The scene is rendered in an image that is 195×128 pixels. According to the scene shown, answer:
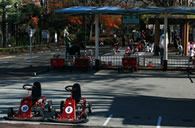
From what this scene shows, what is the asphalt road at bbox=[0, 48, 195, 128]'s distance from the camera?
1006 cm

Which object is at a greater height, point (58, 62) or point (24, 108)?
point (58, 62)

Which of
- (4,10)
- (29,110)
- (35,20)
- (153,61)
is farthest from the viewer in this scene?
(35,20)

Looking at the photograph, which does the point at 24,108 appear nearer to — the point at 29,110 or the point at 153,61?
the point at 29,110

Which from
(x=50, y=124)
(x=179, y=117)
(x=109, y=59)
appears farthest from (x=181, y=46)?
(x=50, y=124)

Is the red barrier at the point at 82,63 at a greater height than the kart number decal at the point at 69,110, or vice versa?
the red barrier at the point at 82,63

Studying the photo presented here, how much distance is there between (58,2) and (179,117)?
42.6m

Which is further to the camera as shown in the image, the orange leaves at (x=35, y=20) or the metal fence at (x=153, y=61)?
the orange leaves at (x=35, y=20)

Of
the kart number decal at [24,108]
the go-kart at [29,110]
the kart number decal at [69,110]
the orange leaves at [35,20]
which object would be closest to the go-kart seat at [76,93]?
the kart number decal at [69,110]

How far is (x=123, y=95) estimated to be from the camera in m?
14.3

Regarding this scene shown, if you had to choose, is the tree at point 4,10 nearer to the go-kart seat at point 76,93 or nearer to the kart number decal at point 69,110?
the go-kart seat at point 76,93

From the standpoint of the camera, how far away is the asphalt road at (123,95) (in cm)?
1006

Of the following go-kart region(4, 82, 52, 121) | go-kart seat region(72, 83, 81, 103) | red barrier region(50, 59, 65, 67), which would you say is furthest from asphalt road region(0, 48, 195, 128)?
go-kart seat region(72, 83, 81, 103)

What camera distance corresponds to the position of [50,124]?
9.65 m

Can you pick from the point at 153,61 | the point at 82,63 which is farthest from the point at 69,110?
the point at 153,61
